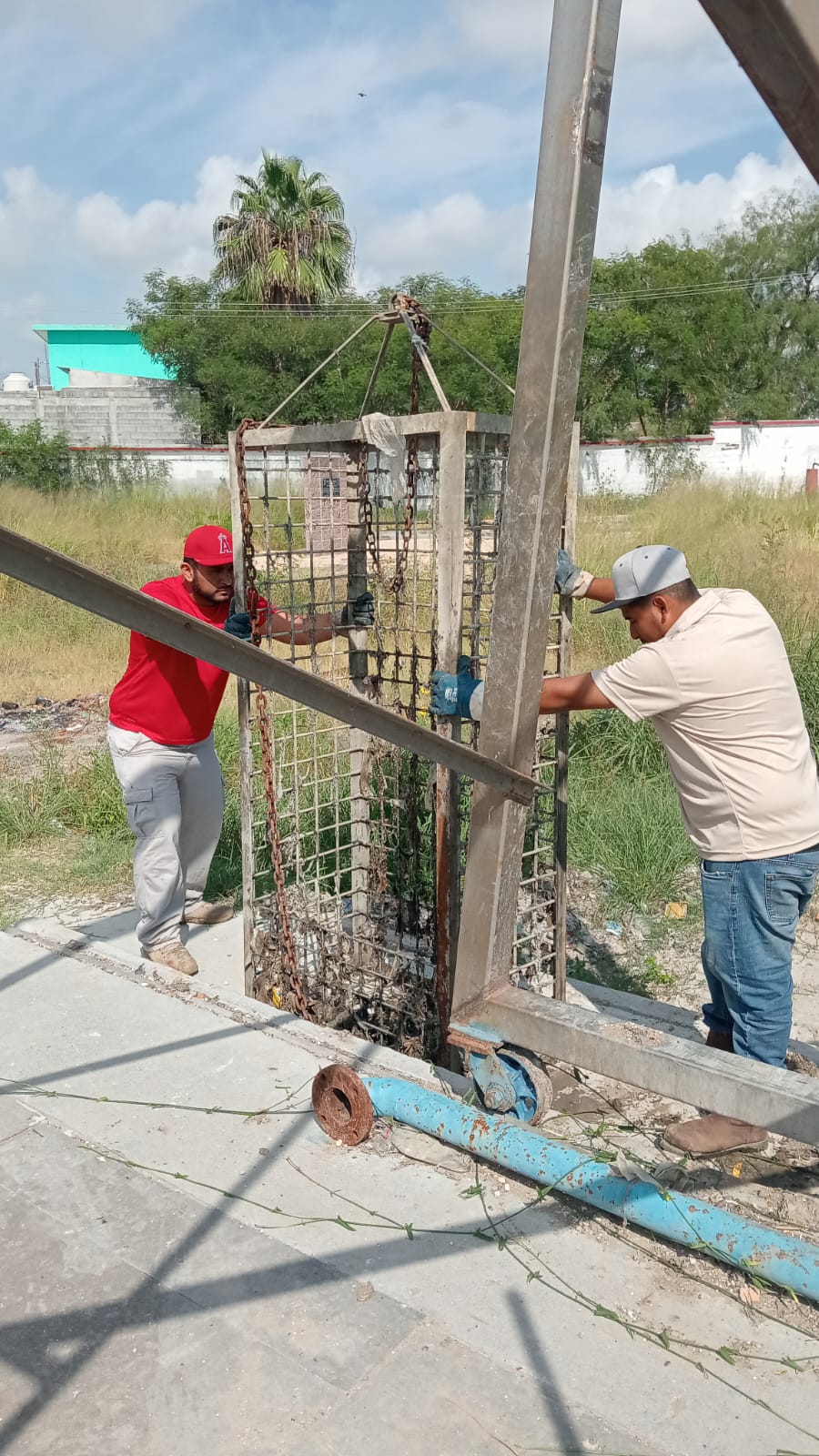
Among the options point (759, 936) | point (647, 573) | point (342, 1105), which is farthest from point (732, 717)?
point (342, 1105)

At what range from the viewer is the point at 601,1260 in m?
2.65

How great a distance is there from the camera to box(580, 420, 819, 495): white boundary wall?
26.8 meters

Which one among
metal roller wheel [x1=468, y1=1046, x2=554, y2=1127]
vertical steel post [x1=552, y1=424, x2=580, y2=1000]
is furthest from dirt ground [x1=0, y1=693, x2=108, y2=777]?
metal roller wheel [x1=468, y1=1046, x2=554, y2=1127]

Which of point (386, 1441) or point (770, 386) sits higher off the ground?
point (770, 386)

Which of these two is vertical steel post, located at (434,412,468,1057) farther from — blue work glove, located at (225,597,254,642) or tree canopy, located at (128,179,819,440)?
tree canopy, located at (128,179,819,440)

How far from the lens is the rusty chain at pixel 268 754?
3.95 m

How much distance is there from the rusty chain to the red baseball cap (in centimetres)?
21

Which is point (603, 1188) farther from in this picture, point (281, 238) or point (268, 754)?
point (281, 238)

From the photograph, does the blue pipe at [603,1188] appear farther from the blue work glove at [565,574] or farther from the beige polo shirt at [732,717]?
the blue work glove at [565,574]

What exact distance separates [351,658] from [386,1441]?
271 cm

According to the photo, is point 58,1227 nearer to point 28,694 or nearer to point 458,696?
point 458,696

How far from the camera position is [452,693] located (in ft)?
10.5

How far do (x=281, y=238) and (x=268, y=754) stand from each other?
103 ft

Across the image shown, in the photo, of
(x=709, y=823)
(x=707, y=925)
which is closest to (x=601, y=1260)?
(x=707, y=925)
